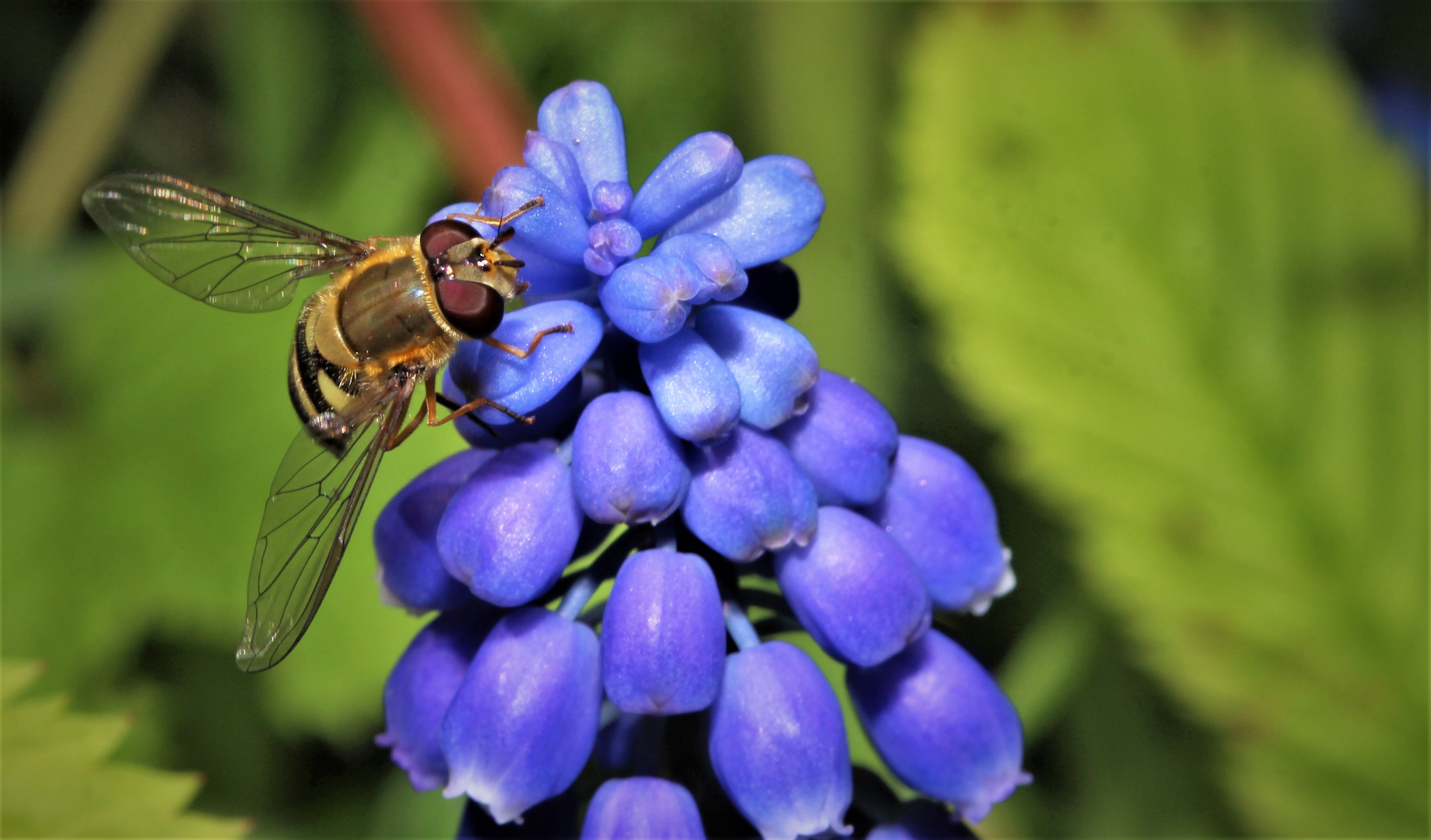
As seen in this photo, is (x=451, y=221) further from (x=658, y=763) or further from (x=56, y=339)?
(x=56, y=339)

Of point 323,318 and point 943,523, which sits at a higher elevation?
point 323,318

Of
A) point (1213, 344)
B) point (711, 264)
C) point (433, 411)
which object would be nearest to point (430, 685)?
point (433, 411)

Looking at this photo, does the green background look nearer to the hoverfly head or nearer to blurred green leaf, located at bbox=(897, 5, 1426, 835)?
blurred green leaf, located at bbox=(897, 5, 1426, 835)

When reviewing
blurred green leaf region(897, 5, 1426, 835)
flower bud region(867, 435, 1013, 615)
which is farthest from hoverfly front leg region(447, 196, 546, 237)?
blurred green leaf region(897, 5, 1426, 835)

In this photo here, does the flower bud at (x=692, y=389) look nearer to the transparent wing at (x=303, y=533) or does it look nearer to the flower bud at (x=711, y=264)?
the flower bud at (x=711, y=264)

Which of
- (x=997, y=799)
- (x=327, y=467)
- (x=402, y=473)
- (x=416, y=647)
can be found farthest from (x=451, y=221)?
(x=402, y=473)

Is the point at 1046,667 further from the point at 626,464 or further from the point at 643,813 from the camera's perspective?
the point at 626,464

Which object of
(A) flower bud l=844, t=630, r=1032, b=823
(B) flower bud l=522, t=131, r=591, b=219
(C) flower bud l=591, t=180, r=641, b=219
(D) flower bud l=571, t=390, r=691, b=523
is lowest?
(A) flower bud l=844, t=630, r=1032, b=823
